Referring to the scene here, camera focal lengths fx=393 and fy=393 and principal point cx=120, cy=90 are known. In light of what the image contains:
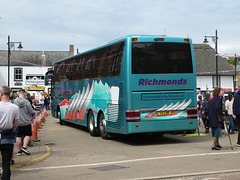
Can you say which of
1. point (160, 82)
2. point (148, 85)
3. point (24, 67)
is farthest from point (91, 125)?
point (24, 67)

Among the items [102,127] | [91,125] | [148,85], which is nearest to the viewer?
[148,85]

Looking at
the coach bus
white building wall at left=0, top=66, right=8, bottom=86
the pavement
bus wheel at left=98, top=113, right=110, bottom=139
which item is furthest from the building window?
the pavement

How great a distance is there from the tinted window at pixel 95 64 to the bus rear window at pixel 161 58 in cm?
62

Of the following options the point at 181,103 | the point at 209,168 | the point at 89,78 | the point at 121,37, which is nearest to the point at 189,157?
the point at 209,168

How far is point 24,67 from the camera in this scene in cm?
6244

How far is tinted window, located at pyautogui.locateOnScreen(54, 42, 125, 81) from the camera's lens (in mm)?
13211

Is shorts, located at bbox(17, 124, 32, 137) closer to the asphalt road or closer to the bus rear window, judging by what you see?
the asphalt road

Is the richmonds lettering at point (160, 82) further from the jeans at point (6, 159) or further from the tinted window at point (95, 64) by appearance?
the jeans at point (6, 159)

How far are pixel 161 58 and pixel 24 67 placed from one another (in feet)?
172

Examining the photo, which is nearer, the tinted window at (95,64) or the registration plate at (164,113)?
the registration plate at (164,113)

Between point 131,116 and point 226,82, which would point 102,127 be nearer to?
point 131,116

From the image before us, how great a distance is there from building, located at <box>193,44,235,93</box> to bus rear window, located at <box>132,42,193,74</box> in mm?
46684

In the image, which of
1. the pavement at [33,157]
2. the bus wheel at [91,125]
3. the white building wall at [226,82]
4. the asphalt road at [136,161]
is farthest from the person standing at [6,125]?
the white building wall at [226,82]

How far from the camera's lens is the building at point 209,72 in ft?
196
